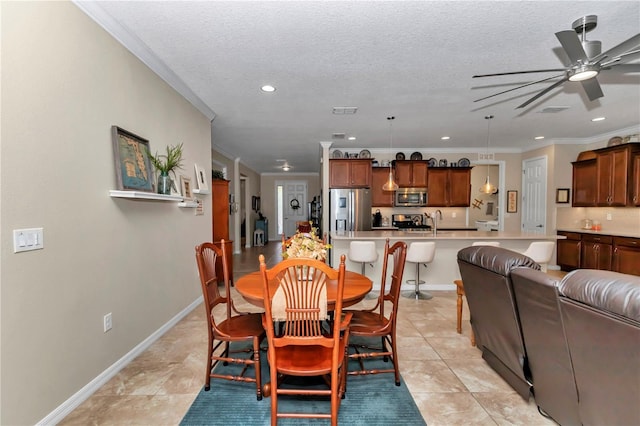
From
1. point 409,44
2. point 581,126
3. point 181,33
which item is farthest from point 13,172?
point 581,126

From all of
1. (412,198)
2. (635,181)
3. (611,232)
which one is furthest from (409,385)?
(635,181)

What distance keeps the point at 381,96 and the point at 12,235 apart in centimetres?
350

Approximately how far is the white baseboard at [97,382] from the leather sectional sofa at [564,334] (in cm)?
285

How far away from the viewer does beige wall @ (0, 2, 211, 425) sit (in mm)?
1519

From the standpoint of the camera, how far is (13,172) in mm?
1513

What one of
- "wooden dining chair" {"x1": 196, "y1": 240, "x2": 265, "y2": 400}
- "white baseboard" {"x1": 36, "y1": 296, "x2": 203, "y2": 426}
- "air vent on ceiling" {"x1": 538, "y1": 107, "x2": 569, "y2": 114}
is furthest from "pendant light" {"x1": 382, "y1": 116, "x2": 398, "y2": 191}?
"white baseboard" {"x1": 36, "y1": 296, "x2": 203, "y2": 426}

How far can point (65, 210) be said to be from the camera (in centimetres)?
183

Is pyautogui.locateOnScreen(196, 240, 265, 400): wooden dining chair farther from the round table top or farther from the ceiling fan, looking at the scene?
the ceiling fan

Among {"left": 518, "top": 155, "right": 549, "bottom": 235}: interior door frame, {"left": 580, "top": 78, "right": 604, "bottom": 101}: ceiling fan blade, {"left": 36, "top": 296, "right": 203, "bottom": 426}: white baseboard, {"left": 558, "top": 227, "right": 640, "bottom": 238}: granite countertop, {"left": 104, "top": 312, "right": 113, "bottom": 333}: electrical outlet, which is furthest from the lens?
{"left": 518, "top": 155, "right": 549, "bottom": 235}: interior door frame

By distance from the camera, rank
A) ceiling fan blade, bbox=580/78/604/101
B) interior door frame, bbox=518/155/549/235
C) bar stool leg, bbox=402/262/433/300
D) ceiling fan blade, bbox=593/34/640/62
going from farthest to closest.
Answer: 1. interior door frame, bbox=518/155/549/235
2. bar stool leg, bbox=402/262/433/300
3. ceiling fan blade, bbox=580/78/604/101
4. ceiling fan blade, bbox=593/34/640/62

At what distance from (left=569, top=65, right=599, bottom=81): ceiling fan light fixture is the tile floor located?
2437 mm

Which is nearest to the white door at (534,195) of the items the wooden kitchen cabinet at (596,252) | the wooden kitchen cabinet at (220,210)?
the wooden kitchen cabinet at (596,252)

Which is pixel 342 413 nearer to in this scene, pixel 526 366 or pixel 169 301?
→ pixel 526 366

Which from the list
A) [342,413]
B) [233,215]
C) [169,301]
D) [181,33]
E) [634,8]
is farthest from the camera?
[233,215]
